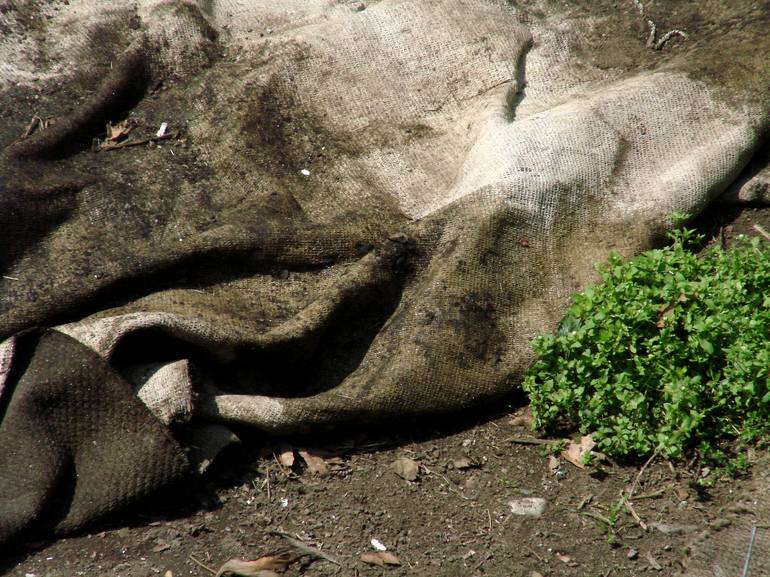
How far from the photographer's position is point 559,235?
157 inches

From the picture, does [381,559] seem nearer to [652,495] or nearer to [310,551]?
[310,551]

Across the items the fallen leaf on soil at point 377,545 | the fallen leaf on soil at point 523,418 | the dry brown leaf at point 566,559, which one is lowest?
the dry brown leaf at point 566,559

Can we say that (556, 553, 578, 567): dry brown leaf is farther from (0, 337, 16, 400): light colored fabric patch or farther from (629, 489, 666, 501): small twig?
(0, 337, 16, 400): light colored fabric patch

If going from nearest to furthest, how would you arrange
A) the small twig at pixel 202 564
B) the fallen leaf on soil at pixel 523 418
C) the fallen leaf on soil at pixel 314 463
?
the small twig at pixel 202 564 → the fallen leaf on soil at pixel 314 463 → the fallen leaf on soil at pixel 523 418

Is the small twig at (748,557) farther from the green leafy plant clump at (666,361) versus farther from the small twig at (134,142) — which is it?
the small twig at (134,142)

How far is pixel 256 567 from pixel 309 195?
1927mm

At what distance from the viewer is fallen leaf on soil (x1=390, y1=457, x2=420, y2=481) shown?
3361 mm

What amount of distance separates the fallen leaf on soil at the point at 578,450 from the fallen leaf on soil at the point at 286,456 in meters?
1.12

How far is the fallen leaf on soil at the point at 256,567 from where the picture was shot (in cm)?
294

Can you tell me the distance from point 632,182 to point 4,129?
3198 mm

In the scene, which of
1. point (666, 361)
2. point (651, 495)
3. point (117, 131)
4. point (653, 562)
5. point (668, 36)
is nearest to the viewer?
point (653, 562)

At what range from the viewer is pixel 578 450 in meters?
3.39

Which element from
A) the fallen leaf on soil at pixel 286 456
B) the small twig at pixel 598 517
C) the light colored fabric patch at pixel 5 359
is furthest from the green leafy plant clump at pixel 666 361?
the light colored fabric patch at pixel 5 359

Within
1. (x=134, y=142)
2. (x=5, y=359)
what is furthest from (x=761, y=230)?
(x=5, y=359)
